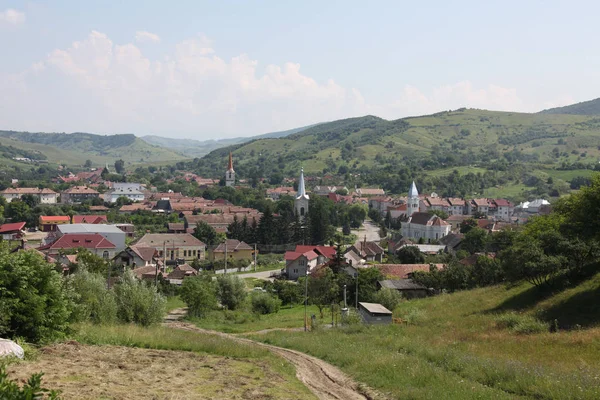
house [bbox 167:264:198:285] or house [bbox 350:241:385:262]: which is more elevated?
house [bbox 167:264:198:285]

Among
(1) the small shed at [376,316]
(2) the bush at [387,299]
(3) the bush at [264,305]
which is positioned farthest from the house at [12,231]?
(1) the small shed at [376,316]

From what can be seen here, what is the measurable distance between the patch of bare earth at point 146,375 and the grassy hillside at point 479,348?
9.95ft

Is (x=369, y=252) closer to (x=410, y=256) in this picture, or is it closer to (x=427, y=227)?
(x=410, y=256)

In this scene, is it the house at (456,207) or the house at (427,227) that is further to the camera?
the house at (456,207)

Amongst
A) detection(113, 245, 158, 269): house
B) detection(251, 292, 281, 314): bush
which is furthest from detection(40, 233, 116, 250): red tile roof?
detection(251, 292, 281, 314): bush

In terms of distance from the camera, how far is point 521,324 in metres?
23.8

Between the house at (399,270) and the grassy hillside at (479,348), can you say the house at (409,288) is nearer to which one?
the house at (399,270)

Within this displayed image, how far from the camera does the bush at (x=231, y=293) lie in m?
43.3

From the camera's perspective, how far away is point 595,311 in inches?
959

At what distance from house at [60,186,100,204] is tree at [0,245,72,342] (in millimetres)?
128281

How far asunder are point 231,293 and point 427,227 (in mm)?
54233

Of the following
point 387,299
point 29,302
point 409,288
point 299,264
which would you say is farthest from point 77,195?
point 29,302

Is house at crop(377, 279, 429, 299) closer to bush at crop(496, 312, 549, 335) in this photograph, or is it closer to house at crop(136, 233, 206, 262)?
bush at crop(496, 312, 549, 335)

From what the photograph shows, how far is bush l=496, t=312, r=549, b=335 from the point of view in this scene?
23234 millimetres
